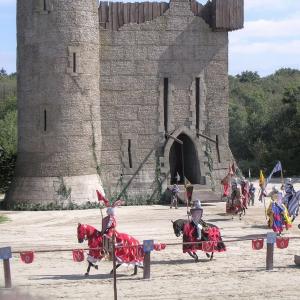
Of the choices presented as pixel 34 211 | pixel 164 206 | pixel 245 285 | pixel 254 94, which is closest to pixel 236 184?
pixel 164 206

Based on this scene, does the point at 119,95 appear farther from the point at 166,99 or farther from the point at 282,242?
the point at 282,242

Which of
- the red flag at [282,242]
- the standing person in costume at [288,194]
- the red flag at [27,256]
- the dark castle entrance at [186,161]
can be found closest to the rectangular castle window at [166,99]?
the dark castle entrance at [186,161]

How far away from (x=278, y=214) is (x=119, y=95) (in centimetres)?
1181

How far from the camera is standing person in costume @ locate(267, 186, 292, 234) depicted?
19.8m

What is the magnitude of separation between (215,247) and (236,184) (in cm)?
877

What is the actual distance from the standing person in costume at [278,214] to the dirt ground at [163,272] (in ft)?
2.26

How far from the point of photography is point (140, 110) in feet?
98.9

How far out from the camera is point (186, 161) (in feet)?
107

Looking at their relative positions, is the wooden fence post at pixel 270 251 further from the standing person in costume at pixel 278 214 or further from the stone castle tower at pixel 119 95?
the stone castle tower at pixel 119 95

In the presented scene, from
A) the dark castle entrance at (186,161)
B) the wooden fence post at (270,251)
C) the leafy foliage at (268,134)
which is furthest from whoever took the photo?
the leafy foliage at (268,134)

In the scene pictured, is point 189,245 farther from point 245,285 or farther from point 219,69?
point 219,69

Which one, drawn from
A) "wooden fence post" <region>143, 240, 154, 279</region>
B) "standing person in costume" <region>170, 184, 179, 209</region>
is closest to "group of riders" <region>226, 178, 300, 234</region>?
"standing person in costume" <region>170, 184, 179, 209</region>

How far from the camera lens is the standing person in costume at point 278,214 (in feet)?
64.9

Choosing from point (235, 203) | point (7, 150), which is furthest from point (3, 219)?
point (7, 150)
